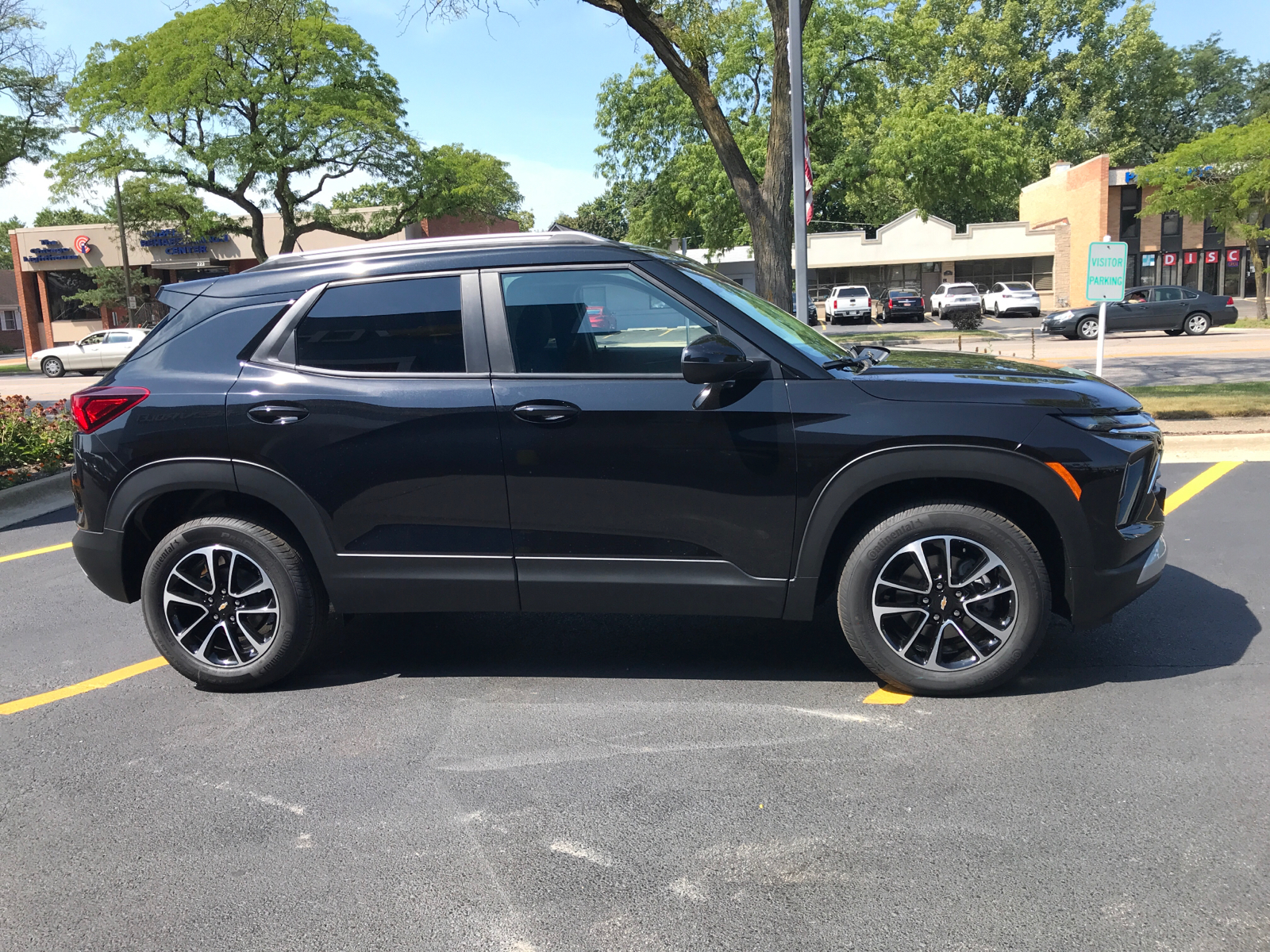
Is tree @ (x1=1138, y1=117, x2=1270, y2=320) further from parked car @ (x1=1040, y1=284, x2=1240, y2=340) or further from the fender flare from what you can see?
the fender flare

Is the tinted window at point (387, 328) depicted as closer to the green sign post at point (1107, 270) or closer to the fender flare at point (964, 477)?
the fender flare at point (964, 477)

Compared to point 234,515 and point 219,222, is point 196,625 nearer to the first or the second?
point 234,515

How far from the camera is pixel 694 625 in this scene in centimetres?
511

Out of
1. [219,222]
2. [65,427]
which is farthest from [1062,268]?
[65,427]

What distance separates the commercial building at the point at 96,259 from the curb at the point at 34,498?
3519 centimetres

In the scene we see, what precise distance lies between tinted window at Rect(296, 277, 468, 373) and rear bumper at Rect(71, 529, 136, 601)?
45.4 inches

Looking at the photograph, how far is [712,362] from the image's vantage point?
147 inches

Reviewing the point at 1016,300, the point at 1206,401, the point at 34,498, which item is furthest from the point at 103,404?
the point at 1016,300

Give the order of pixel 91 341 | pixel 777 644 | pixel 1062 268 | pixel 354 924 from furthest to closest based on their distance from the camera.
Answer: pixel 1062 268, pixel 91 341, pixel 777 644, pixel 354 924

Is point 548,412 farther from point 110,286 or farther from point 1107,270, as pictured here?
point 110,286

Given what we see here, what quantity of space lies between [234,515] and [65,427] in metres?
7.48

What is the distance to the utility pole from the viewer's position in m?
12.3

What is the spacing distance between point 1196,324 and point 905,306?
48.5 feet

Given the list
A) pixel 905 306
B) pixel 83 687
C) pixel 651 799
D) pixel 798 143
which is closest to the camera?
pixel 651 799
